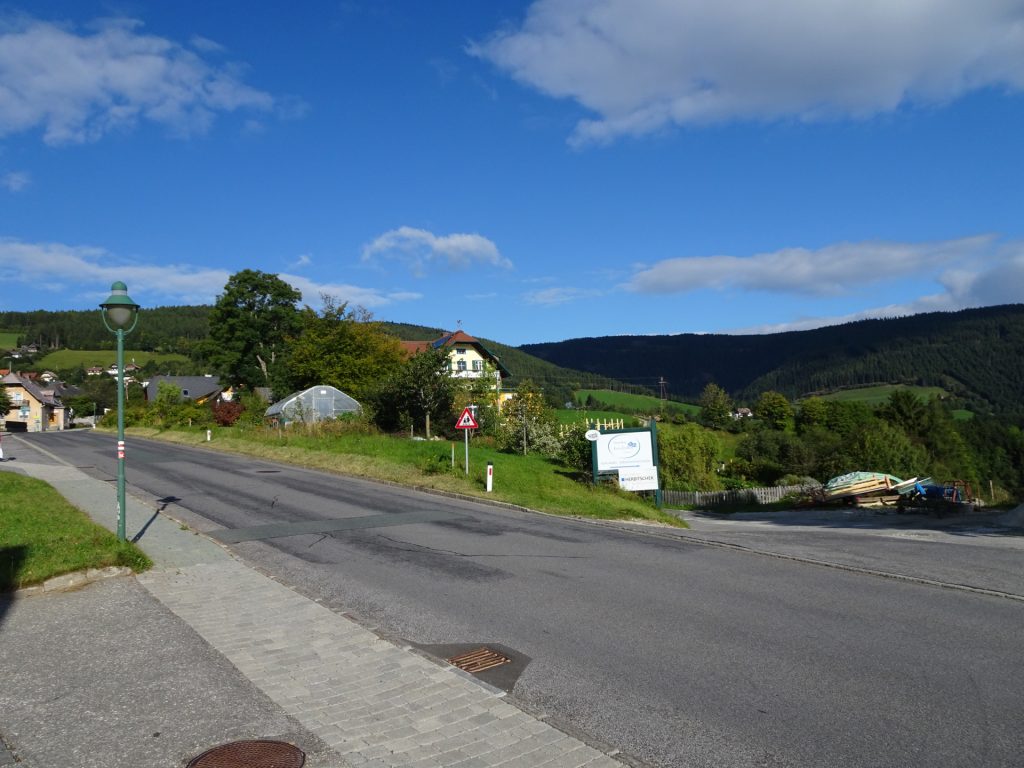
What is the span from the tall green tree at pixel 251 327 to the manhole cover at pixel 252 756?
5945cm

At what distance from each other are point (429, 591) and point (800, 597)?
171 inches

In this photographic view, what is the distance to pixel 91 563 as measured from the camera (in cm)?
921

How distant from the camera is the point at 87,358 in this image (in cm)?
14062

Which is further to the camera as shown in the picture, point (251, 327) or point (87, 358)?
point (87, 358)

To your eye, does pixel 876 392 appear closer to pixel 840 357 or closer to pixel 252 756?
pixel 840 357

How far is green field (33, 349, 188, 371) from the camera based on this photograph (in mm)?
135375

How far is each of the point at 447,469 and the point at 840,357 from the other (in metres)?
139

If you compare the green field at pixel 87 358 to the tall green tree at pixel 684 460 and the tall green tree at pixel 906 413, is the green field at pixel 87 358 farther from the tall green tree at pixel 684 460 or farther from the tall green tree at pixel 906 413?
the tall green tree at pixel 684 460

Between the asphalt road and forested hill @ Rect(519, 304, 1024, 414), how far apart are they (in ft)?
375

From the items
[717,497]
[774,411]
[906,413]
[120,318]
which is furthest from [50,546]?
[774,411]

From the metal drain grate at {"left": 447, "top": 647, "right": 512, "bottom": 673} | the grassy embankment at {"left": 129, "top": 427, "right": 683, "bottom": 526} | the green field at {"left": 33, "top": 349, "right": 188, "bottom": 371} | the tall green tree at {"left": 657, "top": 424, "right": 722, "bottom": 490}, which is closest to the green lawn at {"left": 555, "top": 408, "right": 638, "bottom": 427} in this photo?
the tall green tree at {"left": 657, "top": 424, "right": 722, "bottom": 490}

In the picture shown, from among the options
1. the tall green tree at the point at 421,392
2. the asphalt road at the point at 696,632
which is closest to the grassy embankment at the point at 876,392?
the tall green tree at the point at 421,392

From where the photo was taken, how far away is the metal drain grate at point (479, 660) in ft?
20.4

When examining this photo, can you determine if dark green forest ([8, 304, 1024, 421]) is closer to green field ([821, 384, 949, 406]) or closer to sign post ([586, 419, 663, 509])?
green field ([821, 384, 949, 406])
